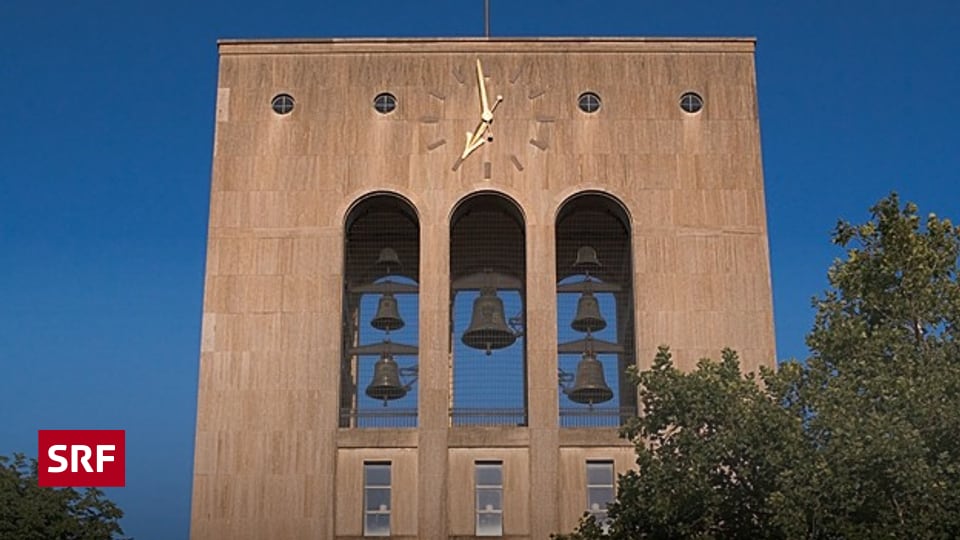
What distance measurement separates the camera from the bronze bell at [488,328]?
36906 mm

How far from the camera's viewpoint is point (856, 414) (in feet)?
94.3

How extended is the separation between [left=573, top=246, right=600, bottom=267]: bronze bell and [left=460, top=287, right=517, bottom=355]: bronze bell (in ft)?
7.85

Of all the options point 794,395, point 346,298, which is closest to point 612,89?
point 346,298

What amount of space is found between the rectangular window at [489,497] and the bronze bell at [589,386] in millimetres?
2686

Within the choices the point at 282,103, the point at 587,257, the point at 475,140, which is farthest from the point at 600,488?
the point at 282,103

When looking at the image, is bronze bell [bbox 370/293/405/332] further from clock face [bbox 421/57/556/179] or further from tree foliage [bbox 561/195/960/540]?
tree foliage [bbox 561/195/960/540]

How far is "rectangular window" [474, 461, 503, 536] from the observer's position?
35.0 m

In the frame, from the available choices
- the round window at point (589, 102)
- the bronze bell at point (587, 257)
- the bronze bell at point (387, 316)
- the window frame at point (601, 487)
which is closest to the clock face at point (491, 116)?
the round window at point (589, 102)

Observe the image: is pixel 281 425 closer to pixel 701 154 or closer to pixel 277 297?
pixel 277 297

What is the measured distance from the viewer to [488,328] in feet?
121

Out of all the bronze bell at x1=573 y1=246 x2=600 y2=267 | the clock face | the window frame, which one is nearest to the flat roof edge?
the clock face

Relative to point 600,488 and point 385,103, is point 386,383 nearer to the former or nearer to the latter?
point 600,488

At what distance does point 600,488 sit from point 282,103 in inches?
446

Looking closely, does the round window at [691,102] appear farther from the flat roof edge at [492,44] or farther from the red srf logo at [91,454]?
the red srf logo at [91,454]
